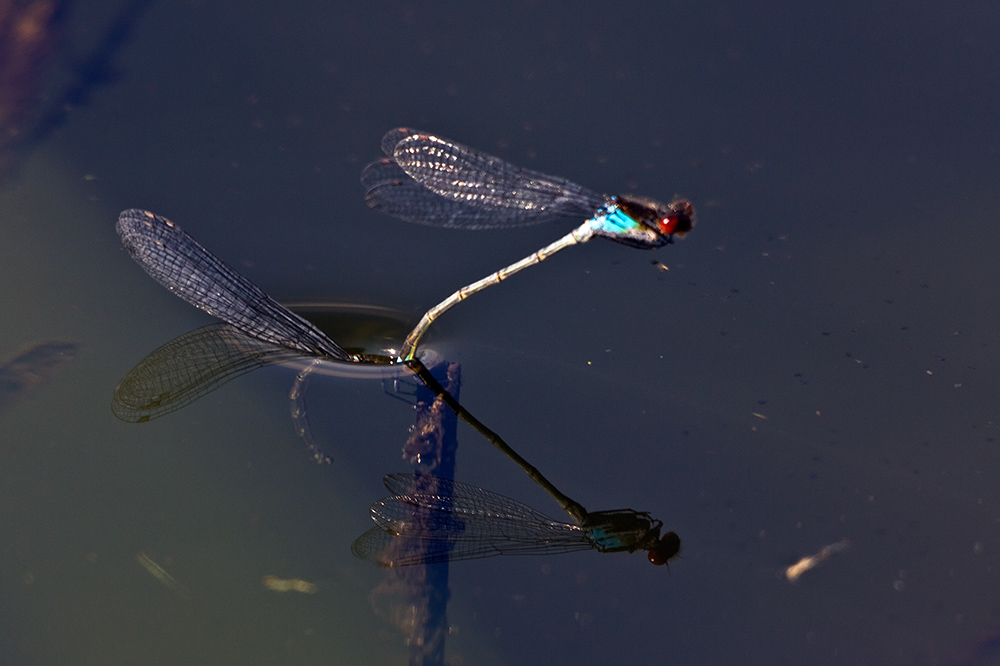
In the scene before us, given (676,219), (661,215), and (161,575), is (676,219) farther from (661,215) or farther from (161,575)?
(161,575)

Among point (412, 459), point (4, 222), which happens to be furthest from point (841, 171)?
point (4, 222)

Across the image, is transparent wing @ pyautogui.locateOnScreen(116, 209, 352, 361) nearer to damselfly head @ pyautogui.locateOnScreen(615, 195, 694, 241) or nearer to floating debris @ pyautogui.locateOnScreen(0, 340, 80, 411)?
floating debris @ pyautogui.locateOnScreen(0, 340, 80, 411)

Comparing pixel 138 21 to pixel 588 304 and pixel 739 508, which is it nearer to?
pixel 588 304

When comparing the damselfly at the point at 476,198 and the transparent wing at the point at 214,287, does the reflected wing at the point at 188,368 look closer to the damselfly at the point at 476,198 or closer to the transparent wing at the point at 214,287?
the transparent wing at the point at 214,287

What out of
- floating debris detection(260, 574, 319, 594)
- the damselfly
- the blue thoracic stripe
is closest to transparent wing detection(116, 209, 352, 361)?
the damselfly

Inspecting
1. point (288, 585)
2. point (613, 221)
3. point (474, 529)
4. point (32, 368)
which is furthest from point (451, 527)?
point (32, 368)

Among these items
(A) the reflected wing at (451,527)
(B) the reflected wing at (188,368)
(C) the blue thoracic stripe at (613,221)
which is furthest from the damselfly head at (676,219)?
(B) the reflected wing at (188,368)

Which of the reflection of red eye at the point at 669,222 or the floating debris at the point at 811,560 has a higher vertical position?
the reflection of red eye at the point at 669,222
